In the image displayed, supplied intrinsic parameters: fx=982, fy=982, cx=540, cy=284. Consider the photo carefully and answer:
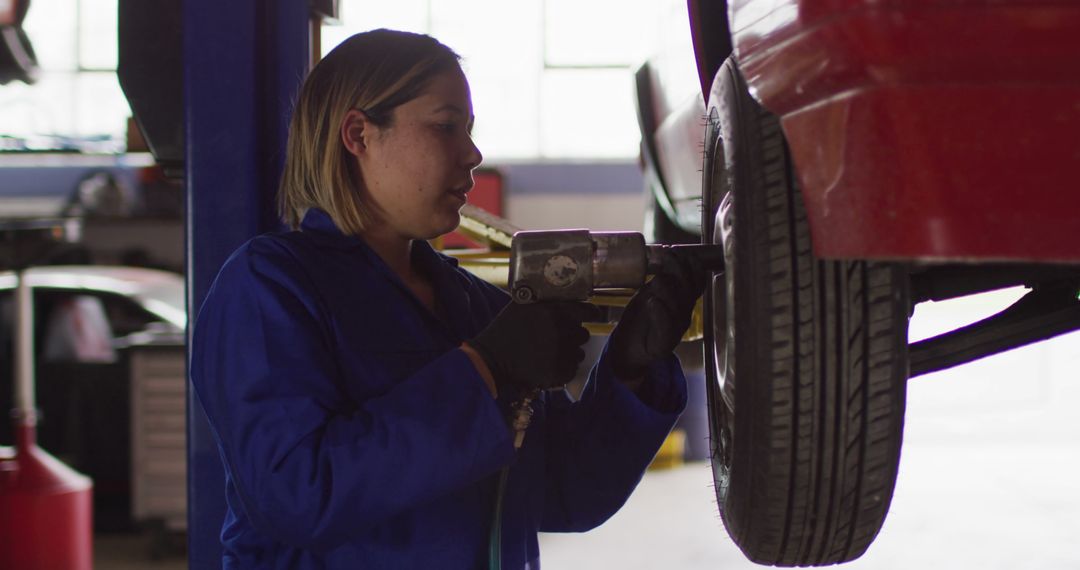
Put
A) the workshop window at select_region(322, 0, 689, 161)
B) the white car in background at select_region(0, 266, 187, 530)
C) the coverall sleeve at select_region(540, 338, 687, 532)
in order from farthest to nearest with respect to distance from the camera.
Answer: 1. the workshop window at select_region(322, 0, 689, 161)
2. the white car in background at select_region(0, 266, 187, 530)
3. the coverall sleeve at select_region(540, 338, 687, 532)

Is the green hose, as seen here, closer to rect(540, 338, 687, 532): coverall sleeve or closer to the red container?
rect(540, 338, 687, 532): coverall sleeve

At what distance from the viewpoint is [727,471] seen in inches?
43.6

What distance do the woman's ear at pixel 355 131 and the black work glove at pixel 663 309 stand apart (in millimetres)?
360

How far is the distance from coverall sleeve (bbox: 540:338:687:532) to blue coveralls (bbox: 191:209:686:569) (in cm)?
1

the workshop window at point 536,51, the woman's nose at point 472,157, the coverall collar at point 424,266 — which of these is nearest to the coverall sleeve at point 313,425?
the coverall collar at point 424,266

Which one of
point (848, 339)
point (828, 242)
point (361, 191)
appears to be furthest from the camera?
point (361, 191)

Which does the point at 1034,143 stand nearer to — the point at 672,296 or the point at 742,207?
the point at 742,207

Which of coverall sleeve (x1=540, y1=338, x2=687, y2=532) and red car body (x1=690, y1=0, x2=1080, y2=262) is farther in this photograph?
coverall sleeve (x1=540, y1=338, x2=687, y2=532)

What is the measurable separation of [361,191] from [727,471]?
1.77 feet

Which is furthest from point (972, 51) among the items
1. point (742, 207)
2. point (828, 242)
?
point (742, 207)

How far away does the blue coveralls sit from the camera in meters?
0.95

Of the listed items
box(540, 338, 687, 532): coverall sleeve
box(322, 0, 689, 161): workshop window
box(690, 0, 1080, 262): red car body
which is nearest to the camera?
box(690, 0, 1080, 262): red car body

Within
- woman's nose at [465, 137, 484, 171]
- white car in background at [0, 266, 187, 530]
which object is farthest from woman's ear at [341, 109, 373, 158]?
white car in background at [0, 266, 187, 530]

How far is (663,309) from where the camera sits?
106 centimetres
